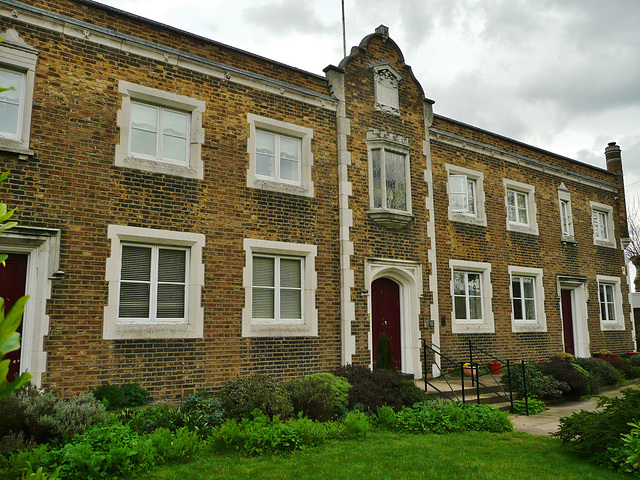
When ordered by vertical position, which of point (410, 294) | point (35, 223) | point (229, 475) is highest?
point (35, 223)

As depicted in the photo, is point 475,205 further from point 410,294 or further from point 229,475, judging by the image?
point 229,475

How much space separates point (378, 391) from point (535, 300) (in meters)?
9.39

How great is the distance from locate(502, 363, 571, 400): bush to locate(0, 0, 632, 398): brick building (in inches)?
83.3

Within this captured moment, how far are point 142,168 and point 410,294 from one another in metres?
7.31

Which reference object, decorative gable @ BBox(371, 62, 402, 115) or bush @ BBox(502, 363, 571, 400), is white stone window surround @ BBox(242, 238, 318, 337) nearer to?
decorative gable @ BBox(371, 62, 402, 115)

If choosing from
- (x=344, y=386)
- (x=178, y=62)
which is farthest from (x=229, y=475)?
(x=178, y=62)

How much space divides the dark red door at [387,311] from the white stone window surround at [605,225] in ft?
34.5

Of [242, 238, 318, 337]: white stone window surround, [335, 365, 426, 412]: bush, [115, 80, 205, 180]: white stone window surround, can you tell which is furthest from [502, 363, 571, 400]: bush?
[115, 80, 205, 180]: white stone window surround

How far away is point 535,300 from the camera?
17047 mm

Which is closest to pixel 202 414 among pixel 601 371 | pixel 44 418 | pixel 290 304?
pixel 44 418

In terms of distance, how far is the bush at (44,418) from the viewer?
6.22 metres

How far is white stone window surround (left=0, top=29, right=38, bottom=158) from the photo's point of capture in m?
8.88

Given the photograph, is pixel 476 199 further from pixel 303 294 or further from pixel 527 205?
pixel 303 294

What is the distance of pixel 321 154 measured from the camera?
41.6ft
